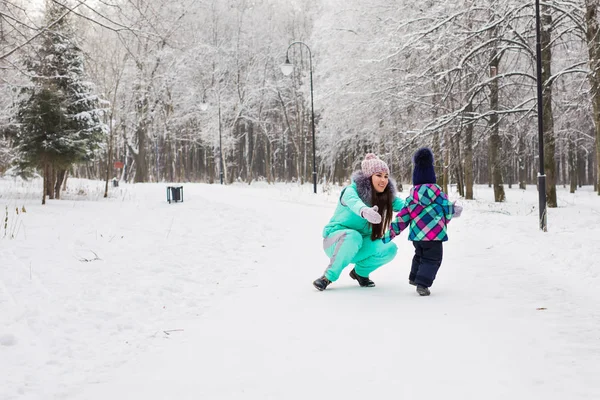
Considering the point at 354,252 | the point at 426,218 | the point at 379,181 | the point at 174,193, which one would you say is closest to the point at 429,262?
the point at 426,218

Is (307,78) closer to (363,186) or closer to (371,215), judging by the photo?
(363,186)

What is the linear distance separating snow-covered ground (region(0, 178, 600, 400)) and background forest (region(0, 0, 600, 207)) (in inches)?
139

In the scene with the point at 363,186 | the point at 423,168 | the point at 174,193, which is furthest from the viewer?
the point at 174,193

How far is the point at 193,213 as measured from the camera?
13.6 meters

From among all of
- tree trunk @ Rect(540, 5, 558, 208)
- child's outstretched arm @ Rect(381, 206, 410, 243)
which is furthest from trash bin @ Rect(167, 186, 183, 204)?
child's outstretched arm @ Rect(381, 206, 410, 243)

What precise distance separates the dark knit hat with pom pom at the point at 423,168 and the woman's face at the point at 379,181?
1.08 feet

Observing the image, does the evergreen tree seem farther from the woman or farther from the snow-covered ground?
the woman

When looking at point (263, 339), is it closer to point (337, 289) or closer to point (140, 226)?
point (337, 289)

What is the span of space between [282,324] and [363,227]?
1756 mm

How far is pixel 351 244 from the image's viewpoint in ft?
17.6

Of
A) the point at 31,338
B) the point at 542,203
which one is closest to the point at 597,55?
the point at 542,203

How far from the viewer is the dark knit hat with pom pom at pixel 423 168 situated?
527 centimetres

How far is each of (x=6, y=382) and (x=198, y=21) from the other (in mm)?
39691

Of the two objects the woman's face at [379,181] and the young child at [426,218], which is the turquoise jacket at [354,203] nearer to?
the woman's face at [379,181]
